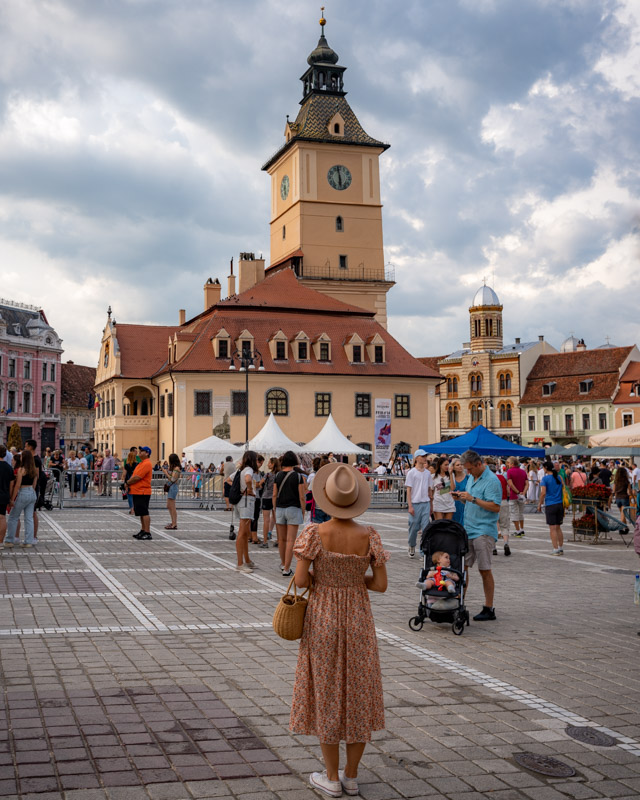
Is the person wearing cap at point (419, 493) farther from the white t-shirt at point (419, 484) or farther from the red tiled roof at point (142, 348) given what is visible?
the red tiled roof at point (142, 348)

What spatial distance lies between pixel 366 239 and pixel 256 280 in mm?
9777

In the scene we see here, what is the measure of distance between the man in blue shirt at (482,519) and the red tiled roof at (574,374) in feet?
252

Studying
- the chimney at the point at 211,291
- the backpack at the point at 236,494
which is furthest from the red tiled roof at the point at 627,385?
the backpack at the point at 236,494

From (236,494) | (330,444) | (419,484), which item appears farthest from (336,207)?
(236,494)

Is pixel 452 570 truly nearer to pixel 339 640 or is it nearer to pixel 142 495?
pixel 339 640

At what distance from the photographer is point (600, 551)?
60.0 ft

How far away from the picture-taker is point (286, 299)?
58.2m

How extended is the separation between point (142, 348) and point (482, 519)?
54.6m

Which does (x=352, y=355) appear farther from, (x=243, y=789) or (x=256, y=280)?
(x=243, y=789)

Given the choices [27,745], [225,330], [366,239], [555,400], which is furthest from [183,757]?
[555,400]

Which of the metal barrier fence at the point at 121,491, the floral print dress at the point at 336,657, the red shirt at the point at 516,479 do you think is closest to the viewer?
the floral print dress at the point at 336,657

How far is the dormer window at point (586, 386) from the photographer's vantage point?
85.4 metres

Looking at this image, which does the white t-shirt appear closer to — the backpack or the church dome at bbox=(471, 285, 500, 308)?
the backpack

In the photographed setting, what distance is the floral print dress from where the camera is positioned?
5.03m
